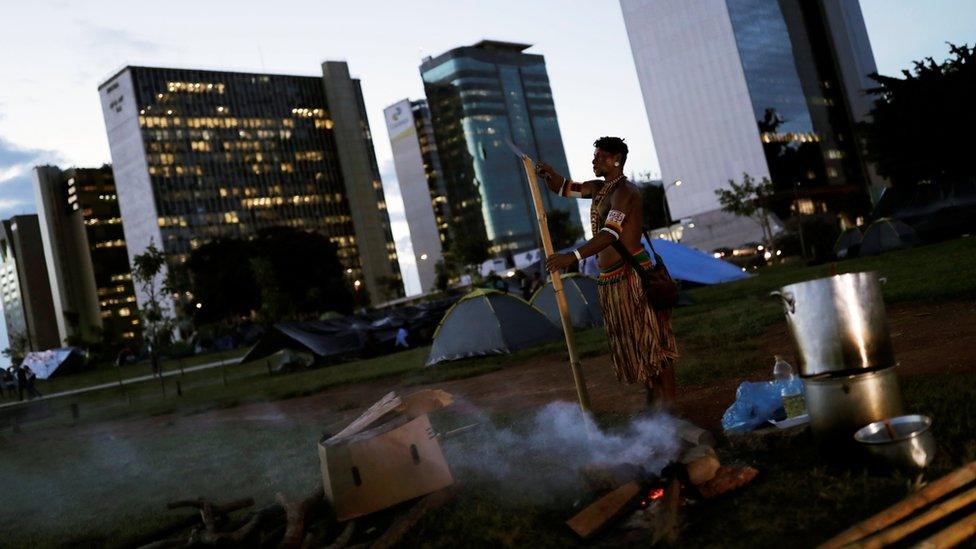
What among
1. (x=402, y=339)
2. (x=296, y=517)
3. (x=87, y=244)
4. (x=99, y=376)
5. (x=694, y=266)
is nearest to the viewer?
(x=296, y=517)

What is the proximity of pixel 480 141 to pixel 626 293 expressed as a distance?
151139 millimetres

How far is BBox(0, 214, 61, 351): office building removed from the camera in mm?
166750

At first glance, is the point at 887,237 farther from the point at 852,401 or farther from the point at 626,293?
the point at 852,401

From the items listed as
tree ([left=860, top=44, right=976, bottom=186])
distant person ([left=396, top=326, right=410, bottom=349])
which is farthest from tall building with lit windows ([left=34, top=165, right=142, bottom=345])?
tree ([left=860, top=44, right=976, bottom=186])

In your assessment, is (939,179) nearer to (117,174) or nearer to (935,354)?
(935,354)

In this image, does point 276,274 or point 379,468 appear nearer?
point 379,468

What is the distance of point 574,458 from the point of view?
4.61m

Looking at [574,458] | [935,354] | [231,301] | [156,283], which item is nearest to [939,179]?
[935,354]

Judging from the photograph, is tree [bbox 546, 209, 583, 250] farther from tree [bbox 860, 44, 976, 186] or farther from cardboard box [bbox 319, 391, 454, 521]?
cardboard box [bbox 319, 391, 454, 521]

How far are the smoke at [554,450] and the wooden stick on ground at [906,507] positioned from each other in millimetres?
1200

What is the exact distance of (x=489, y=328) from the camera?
15141 mm

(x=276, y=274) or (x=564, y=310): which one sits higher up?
(x=276, y=274)

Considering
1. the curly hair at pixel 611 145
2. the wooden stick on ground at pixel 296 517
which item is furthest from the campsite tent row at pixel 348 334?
the curly hair at pixel 611 145

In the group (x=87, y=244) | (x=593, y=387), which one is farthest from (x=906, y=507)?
(x=87, y=244)
